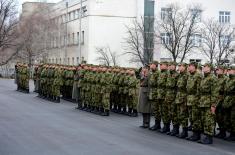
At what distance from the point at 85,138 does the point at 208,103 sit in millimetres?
3175

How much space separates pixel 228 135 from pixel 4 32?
54.1 metres

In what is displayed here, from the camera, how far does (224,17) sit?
72875 millimetres

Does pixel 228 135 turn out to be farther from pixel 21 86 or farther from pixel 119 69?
pixel 21 86

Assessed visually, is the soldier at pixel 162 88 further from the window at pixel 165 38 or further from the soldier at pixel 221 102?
the window at pixel 165 38

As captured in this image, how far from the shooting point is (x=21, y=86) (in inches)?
1364

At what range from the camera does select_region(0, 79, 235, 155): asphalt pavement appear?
11570mm

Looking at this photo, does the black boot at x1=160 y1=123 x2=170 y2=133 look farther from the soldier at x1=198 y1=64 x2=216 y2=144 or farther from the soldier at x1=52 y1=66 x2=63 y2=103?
the soldier at x1=52 y1=66 x2=63 y2=103

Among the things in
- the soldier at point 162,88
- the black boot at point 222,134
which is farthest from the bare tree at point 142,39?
the black boot at point 222,134

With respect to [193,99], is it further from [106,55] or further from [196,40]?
[196,40]

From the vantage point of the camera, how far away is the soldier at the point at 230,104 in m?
14.5

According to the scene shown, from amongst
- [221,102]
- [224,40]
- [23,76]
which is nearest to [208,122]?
[221,102]

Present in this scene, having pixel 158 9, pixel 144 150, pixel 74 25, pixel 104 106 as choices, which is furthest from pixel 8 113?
pixel 74 25

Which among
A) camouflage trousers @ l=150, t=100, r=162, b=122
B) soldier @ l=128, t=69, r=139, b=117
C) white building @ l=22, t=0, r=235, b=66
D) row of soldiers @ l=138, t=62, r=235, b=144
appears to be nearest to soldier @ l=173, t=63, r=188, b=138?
row of soldiers @ l=138, t=62, r=235, b=144

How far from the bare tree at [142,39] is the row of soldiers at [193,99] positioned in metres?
50.3
